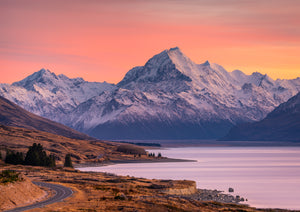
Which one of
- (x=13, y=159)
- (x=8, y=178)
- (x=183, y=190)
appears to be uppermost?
(x=13, y=159)

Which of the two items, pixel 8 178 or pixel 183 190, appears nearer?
pixel 8 178

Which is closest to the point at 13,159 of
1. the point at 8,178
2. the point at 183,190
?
the point at 183,190

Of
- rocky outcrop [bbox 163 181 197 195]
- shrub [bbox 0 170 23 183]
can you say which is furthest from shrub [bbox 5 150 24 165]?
shrub [bbox 0 170 23 183]

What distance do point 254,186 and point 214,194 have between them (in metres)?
40.3

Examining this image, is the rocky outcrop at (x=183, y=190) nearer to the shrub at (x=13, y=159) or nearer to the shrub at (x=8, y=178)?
the shrub at (x=8, y=178)

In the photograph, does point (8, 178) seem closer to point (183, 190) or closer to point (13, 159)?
point (183, 190)

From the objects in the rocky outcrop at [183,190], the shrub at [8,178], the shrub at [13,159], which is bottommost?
the shrub at [8,178]

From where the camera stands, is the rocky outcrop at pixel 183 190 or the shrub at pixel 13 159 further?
the shrub at pixel 13 159

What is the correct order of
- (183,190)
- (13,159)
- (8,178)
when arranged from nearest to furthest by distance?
1. (8,178)
2. (183,190)
3. (13,159)

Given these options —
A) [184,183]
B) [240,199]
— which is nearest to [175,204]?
[240,199]

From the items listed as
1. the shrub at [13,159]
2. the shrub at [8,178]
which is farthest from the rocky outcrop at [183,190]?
the shrub at [13,159]

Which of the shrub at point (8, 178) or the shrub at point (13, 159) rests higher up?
the shrub at point (13, 159)

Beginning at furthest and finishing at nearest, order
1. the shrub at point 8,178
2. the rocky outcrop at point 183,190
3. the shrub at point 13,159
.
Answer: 1. the shrub at point 13,159
2. the rocky outcrop at point 183,190
3. the shrub at point 8,178

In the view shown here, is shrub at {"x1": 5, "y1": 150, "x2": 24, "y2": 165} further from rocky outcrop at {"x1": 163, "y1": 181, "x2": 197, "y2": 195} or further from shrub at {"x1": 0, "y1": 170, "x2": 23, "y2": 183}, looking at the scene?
shrub at {"x1": 0, "y1": 170, "x2": 23, "y2": 183}
